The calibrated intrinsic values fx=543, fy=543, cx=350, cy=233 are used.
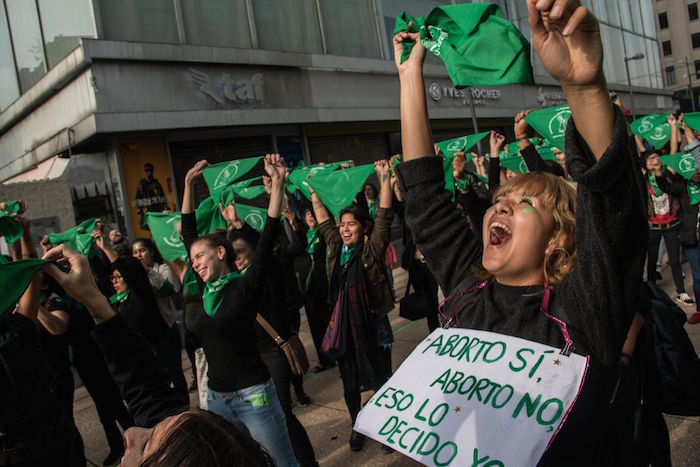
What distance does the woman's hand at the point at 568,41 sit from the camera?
45.6 inches

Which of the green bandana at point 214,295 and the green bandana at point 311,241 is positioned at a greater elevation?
the green bandana at point 311,241

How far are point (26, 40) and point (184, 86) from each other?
481 centimetres

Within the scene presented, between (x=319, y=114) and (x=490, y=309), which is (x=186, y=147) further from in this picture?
(x=490, y=309)

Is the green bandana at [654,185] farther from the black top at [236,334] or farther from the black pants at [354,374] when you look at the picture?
the black top at [236,334]

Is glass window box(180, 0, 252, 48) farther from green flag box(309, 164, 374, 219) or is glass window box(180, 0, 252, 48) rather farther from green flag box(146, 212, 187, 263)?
green flag box(309, 164, 374, 219)

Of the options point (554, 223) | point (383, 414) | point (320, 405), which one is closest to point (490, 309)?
point (554, 223)

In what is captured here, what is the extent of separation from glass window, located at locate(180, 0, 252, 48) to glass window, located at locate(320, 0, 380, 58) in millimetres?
2633

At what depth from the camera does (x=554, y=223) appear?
5.37 ft

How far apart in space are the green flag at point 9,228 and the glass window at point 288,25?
11.5m

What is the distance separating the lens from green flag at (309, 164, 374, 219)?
5.75 metres

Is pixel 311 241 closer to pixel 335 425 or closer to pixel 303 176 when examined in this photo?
pixel 303 176

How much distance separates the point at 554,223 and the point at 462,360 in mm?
509

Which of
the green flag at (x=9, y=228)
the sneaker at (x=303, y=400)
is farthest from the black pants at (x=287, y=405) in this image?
the green flag at (x=9, y=228)

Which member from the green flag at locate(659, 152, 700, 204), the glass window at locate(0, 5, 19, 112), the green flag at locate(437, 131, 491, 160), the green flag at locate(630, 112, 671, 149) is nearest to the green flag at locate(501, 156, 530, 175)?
the green flag at locate(437, 131, 491, 160)
